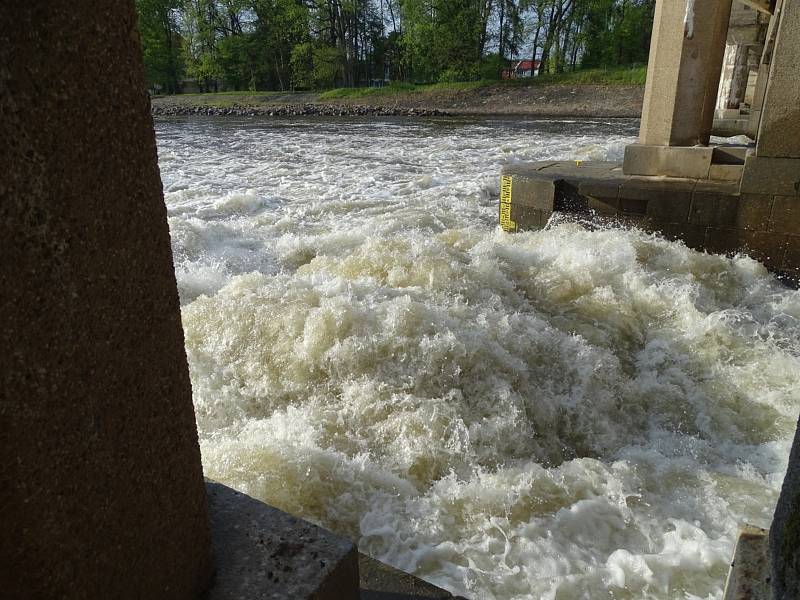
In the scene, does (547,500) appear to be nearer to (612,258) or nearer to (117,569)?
(117,569)

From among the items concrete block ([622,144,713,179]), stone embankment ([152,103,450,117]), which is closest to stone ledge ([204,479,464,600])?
concrete block ([622,144,713,179])

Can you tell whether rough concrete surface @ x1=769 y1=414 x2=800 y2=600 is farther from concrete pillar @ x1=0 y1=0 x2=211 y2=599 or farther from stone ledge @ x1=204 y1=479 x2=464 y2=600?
concrete pillar @ x1=0 y1=0 x2=211 y2=599

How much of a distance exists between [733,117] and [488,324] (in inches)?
738

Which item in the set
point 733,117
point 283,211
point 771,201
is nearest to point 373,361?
point 771,201

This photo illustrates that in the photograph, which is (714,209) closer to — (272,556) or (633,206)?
(633,206)

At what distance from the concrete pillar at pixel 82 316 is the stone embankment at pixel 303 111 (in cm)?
3774

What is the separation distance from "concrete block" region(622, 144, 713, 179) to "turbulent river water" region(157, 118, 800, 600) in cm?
108

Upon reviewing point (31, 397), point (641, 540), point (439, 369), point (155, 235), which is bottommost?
point (641, 540)

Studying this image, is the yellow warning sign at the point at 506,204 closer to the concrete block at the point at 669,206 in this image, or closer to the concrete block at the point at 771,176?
the concrete block at the point at 669,206

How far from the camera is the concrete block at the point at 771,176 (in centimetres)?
651

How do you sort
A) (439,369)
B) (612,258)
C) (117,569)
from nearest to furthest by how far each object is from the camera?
(117,569), (439,369), (612,258)

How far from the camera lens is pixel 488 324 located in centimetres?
467

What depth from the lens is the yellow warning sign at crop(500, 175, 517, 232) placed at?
8219 mm

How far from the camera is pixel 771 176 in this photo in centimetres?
660
